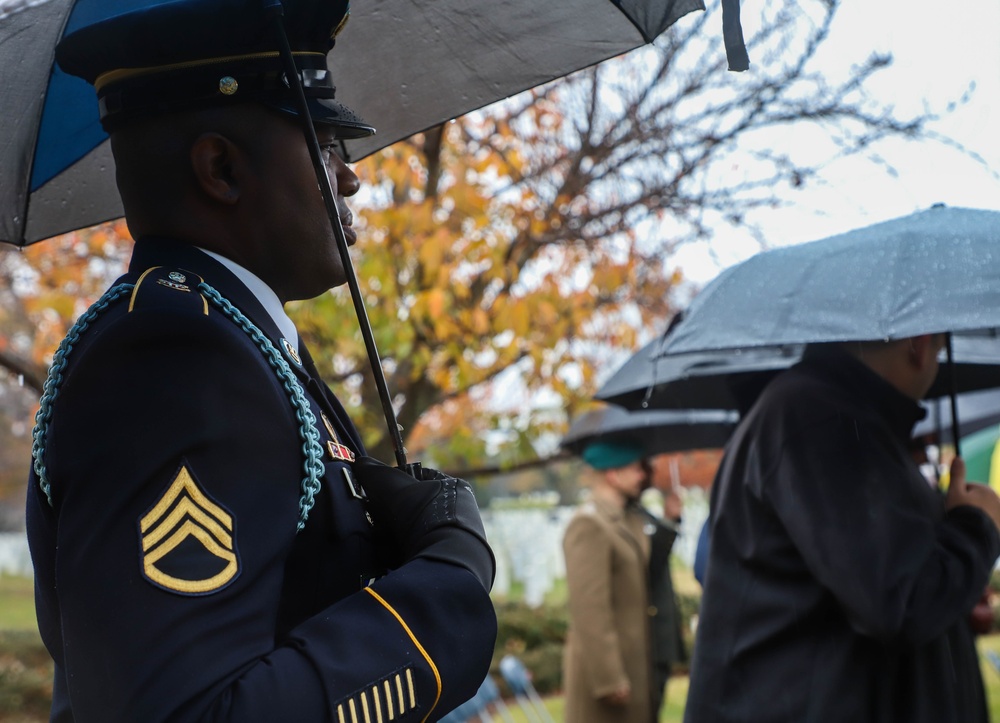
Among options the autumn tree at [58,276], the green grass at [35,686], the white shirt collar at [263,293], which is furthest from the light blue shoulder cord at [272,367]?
the green grass at [35,686]

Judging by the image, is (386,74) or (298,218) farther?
(386,74)

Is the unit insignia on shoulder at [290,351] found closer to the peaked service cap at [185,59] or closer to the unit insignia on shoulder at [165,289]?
the unit insignia on shoulder at [165,289]

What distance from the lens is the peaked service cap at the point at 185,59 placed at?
1649 mm

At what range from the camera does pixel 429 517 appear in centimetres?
152

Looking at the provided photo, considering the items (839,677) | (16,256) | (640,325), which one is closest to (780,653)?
(839,677)

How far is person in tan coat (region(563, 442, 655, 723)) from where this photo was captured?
5.56 metres

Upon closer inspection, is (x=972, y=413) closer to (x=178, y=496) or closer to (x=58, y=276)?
(x=58, y=276)

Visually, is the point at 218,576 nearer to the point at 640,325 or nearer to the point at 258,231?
the point at 258,231

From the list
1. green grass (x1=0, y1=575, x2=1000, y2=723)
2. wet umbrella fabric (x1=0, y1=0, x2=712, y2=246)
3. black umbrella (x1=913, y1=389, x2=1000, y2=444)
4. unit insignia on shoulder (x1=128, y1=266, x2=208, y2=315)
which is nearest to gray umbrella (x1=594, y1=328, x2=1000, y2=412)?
black umbrella (x1=913, y1=389, x2=1000, y2=444)

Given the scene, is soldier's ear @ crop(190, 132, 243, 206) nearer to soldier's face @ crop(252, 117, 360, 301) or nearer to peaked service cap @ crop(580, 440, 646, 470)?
soldier's face @ crop(252, 117, 360, 301)

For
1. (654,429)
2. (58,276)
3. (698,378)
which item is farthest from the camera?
(654,429)

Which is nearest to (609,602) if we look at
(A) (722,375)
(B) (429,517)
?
(A) (722,375)

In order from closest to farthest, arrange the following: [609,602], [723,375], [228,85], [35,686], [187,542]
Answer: [187,542] → [228,85] → [723,375] → [609,602] → [35,686]

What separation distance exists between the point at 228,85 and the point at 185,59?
3.0 inches
